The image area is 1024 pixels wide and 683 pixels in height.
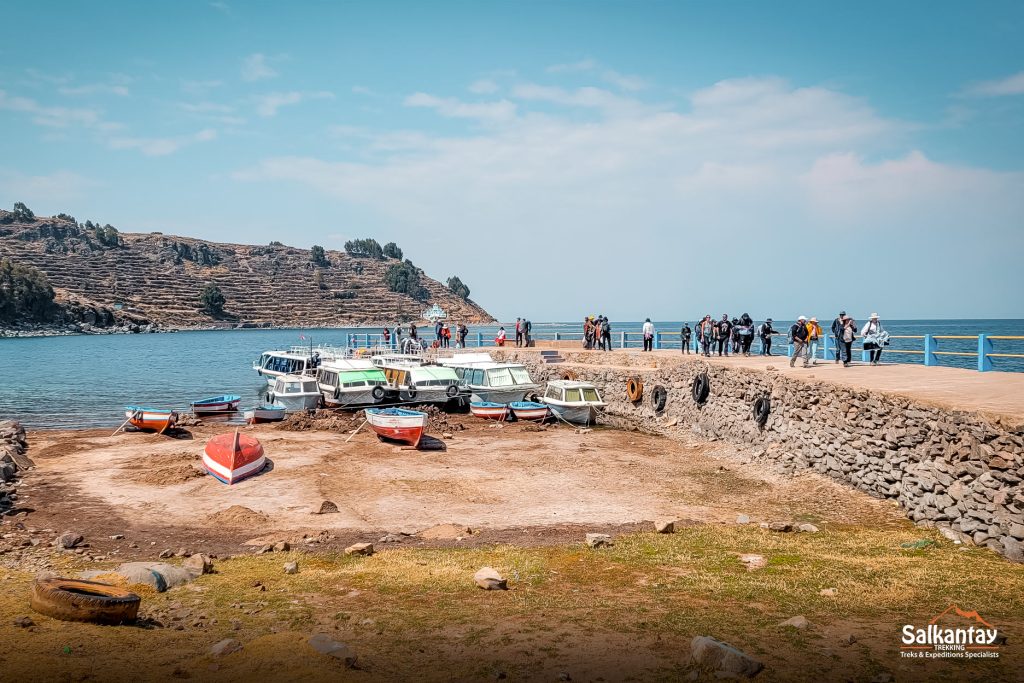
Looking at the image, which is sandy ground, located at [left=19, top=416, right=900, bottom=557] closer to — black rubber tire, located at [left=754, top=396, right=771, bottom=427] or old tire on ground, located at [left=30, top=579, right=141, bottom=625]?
black rubber tire, located at [left=754, top=396, right=771, bottom=427]

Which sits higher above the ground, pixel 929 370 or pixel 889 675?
pixel 929 370

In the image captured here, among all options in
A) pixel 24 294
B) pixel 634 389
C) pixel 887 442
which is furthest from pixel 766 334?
pixel 24 294

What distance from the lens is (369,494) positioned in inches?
803

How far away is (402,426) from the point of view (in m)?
27.8

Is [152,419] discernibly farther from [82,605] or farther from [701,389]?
[701,389]

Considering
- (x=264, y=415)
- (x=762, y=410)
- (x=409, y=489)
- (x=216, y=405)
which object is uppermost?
(x=762, y=410)

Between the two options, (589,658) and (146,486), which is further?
(146,486)

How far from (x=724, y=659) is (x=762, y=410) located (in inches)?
763

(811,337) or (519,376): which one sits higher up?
(811,337)

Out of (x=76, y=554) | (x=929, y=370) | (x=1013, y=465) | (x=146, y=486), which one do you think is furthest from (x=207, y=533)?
(x=929, y=370)

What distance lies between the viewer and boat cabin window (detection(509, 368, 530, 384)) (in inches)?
1537

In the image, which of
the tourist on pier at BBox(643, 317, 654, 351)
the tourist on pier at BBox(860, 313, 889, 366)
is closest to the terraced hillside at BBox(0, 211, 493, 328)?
the tourist on pier at BBox(643, 317, 654, 351)

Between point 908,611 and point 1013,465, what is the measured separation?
18.8 ft

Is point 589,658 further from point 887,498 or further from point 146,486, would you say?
point 146,486
